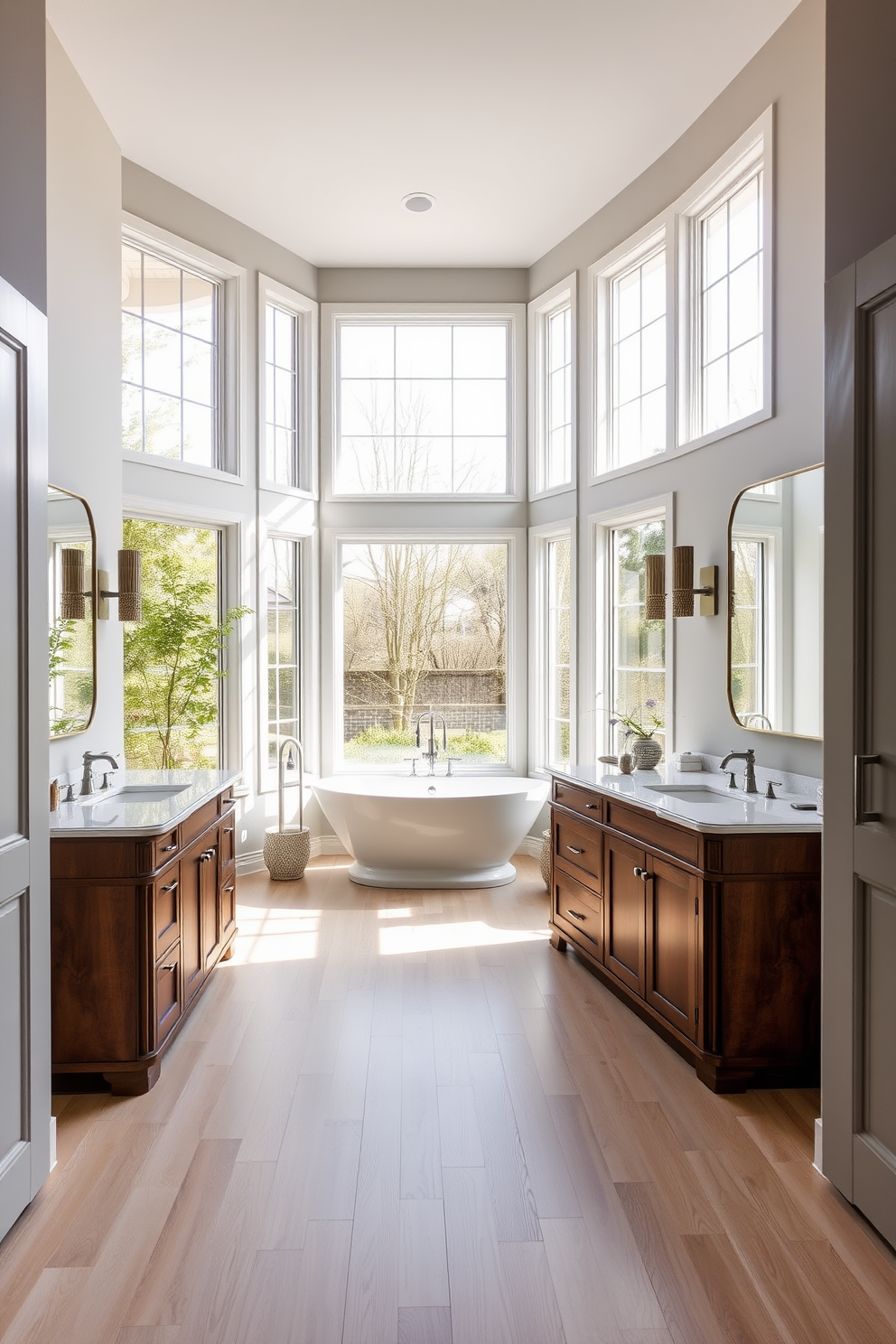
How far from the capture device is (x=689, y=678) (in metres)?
4.31

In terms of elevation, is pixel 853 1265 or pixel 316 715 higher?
pixel 316 715

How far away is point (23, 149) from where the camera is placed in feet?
7.23

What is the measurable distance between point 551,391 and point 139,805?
4.03m

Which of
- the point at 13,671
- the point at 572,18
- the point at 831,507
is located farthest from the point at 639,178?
the point at 13,671

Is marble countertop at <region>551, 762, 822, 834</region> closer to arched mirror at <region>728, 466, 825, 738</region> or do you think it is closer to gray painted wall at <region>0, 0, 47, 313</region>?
arched mirror at <region>728, 466, 825, 738</region>

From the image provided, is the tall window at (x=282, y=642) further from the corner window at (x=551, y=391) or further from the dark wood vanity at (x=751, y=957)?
the dark wood vanity at (x=751, y=957)

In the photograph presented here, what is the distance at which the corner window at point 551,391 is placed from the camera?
566 centimetres

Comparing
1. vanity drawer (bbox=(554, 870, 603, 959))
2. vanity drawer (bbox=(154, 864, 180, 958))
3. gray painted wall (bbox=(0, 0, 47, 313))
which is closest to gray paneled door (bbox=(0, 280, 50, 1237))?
gray painted wall (bbox=(0, 0, 47, 313))

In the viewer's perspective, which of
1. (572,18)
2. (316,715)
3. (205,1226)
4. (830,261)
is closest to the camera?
(205,1226)

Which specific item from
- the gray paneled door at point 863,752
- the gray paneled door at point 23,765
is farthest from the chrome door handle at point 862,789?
the gray paneled door at point 23,765

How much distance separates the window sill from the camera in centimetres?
464

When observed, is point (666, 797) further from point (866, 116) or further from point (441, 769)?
point (441, 769)

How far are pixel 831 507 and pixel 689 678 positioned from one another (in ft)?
7.12

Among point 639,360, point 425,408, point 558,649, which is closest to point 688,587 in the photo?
point 639,360
